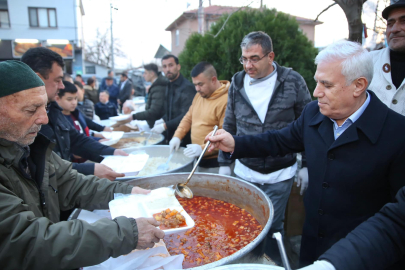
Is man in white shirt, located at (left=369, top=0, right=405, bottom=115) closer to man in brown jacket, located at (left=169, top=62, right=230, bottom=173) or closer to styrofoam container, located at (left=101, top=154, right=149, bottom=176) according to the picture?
man in brown jacket, located at (left=169, top=62, right=230, bottom=173)

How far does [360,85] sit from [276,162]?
4.02 ft

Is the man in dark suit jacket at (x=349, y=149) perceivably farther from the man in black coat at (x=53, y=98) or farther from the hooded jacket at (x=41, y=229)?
the man in black coat at (x=53, y=98)

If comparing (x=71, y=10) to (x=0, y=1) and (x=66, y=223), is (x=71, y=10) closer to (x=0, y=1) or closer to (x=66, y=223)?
(x=0, y=1)

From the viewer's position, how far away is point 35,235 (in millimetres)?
1119

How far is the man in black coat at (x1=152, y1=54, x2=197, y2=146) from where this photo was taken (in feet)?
14.8

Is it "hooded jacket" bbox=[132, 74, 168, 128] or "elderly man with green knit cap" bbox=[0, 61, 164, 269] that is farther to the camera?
"hooded jacket" bbox=[132, 74, 168, 128]

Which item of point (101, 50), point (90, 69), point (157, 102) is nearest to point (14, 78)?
point (157, 102)

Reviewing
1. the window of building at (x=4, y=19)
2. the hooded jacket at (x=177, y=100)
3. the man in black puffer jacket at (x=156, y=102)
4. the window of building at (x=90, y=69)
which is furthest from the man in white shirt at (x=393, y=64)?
the window of building at (x=90, y=69)

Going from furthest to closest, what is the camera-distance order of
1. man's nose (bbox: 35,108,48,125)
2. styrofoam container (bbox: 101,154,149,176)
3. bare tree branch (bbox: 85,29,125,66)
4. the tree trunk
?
bare tree branch (bbox: 85,29,125,66) → the tree trunk → styrofoam container (bbox: 101,154,149,176) → man's nose (bbox: 35,108,48,125)

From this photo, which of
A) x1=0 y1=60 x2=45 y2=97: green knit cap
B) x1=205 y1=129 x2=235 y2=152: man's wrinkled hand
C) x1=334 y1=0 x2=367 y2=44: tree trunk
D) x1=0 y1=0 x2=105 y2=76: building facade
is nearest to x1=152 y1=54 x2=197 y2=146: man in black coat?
x1=205 y1=129 x2=235 y2=152: man's wrinkled hand

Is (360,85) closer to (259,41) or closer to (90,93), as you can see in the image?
(259,41)

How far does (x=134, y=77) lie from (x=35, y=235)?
17.1 m

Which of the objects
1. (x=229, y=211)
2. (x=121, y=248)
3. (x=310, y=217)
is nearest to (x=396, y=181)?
(x=310, y=217)

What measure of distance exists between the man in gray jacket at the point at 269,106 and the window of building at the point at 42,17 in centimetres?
2672
